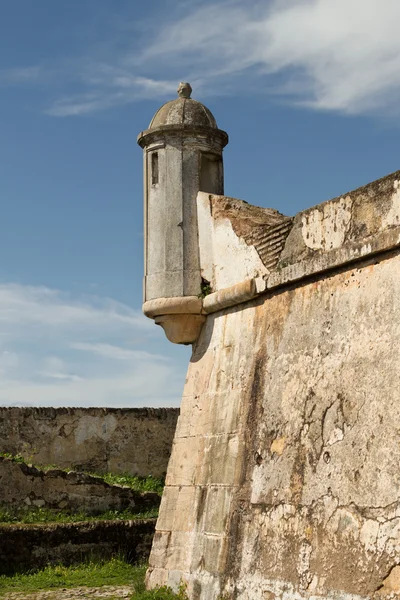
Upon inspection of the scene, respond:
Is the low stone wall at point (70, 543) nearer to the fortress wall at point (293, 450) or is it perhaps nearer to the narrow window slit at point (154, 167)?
the fortress wall at point (293, 450)

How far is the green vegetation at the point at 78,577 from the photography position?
9656mm

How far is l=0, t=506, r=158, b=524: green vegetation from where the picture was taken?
11.5m

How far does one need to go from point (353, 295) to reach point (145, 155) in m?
3.25

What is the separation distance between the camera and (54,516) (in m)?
11.8

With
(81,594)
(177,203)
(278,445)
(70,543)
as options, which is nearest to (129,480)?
(70,543)

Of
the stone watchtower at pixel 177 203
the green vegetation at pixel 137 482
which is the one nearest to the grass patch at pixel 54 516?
the green vegetation at pixel 137 482

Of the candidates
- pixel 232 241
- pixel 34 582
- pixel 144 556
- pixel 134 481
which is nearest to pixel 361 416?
pixel 232 241

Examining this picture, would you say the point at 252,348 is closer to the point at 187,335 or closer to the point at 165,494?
the point at 187,335

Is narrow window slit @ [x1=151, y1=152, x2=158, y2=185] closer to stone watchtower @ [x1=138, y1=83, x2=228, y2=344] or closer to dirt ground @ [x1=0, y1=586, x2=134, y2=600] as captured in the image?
stone watchtower @ [x1=138, y1=83, x2=228, y2=344]

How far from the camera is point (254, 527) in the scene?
24.2ft

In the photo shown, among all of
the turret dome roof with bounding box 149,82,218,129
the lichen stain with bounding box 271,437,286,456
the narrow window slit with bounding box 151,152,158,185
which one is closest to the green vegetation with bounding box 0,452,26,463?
the narrow window slit with bounding box 151,152,158,185

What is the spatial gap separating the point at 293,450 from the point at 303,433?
0.17 meters

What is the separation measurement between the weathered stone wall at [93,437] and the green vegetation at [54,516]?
1437 mm

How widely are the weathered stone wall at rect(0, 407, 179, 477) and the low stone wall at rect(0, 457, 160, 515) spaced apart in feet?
4.00
